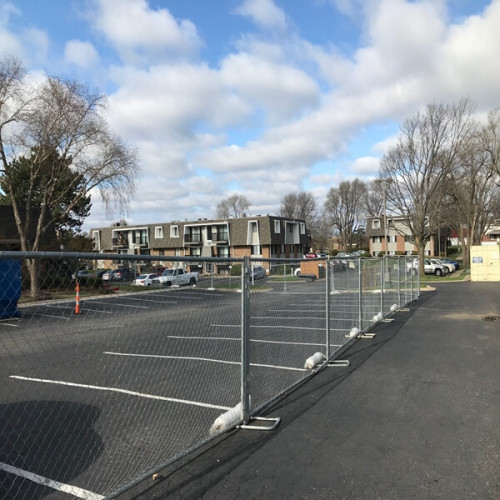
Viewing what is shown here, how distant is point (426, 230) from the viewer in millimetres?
37719

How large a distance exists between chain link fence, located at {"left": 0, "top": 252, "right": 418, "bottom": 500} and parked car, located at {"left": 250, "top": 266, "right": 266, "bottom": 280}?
1.0 inches

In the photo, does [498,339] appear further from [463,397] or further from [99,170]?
[99,170]

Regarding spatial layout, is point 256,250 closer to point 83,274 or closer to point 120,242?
point 120,242

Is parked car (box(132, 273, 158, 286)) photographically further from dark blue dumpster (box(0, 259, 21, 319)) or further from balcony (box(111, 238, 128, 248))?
balcony (box(111, 238, 128, 248))

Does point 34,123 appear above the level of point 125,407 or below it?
above

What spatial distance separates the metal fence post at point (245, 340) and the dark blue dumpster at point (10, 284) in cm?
214

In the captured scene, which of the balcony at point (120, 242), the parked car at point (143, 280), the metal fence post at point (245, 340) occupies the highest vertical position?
the balcony at point (120, 242)

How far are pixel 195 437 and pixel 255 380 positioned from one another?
1329 millimetres

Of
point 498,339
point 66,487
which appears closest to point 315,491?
point 66,487

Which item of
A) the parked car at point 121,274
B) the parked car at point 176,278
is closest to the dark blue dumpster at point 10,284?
the parked car at point 121,274

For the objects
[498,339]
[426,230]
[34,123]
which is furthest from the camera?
[426,230]

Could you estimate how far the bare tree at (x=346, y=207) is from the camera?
88.2 m

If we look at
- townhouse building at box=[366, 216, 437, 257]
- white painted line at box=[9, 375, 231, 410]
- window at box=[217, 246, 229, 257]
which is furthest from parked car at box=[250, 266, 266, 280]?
townhouse building at box=[366, 216, 437, 257]

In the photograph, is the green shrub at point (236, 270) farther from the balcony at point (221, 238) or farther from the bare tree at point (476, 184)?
the balcony at point (221, 238)
